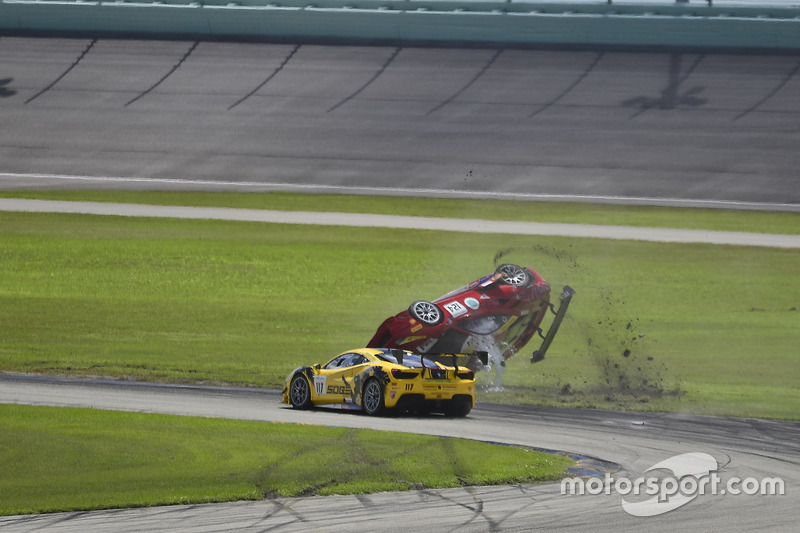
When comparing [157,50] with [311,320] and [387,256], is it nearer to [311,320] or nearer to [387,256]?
[387,256]

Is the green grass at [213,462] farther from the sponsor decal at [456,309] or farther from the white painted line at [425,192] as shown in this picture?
the white painted line at [425,192]

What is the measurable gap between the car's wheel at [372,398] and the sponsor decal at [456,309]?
297 centimetres

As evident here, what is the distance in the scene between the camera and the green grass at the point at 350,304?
20.6m

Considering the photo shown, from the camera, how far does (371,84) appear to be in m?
52.4

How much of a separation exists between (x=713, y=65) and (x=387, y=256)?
26605 millimetres

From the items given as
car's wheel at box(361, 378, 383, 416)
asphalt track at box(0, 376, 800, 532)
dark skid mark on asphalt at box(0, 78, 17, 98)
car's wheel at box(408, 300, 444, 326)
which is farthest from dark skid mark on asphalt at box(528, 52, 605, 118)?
car's wheel at box(361, 378, 383, 416)

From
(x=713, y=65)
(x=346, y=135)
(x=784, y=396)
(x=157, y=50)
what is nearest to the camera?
(x=784, y=396)

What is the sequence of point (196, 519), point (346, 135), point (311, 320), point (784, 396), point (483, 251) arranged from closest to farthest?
point (196, 519) < point (784, 396) < point (311, 320) < point (483, 251) < point (346, 135)

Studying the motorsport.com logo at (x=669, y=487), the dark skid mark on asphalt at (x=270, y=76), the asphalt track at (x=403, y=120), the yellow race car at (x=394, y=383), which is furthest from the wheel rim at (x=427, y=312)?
the dark skid mark on asphalt at (x=270, y=76)

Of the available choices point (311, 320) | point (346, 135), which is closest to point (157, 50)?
point (346, 135)

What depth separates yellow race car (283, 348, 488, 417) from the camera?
15859 millimetres

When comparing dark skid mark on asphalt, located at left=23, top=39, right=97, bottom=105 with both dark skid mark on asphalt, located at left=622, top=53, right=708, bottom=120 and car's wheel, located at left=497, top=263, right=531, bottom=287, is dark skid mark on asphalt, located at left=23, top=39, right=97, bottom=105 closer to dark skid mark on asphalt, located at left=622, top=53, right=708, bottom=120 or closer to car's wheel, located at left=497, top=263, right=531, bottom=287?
dark skid mark on asphalt, located at left=622, top=53, right=708, bottom=120

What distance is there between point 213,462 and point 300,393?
4594 mm

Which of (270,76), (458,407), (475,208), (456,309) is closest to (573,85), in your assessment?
(475,208)
